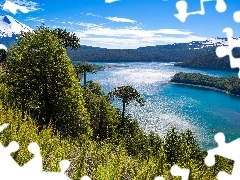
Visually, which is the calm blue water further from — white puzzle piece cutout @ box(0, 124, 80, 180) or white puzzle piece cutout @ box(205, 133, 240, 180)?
white puzzle piece cutout @ box(0, 124, 80, 180)

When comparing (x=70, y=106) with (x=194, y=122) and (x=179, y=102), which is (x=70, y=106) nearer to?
(x=194, y=122)

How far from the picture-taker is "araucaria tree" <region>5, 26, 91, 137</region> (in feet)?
91.9

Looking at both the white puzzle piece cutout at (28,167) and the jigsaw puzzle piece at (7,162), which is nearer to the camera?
the white puzzle piece cutout at (28,167)

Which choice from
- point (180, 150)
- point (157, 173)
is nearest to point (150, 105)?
point (180, 150)

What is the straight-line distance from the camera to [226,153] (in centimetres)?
545

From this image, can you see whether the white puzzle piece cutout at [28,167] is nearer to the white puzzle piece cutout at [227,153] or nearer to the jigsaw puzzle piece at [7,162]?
the jigsaw puzzle piece at [7,162]

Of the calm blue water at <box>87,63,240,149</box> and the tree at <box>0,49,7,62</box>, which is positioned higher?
the tree at <box>0,49,7,62</box>

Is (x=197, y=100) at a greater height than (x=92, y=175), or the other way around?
(x=92, y=175)

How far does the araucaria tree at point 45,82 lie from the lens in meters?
28.0

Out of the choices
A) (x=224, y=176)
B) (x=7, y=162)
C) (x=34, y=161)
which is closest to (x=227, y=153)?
(x=224, y=176)

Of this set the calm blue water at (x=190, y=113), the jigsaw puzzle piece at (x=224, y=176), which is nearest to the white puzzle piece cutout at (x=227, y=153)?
the jigsaw puzzle piece at (x=224, y=176)

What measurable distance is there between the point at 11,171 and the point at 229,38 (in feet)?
12.1

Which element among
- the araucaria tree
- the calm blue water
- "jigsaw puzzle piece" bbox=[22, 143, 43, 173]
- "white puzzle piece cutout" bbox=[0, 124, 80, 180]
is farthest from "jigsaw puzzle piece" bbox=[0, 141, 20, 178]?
the calm blue water

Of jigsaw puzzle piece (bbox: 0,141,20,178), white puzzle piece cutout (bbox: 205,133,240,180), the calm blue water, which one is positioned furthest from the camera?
the calm blue water
